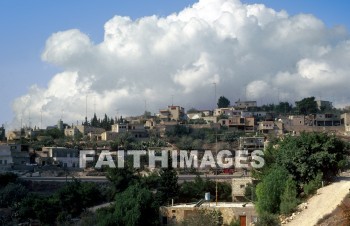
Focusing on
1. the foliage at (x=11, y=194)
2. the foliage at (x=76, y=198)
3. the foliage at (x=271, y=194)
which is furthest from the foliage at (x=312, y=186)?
the foliage at (x=11, y=194)

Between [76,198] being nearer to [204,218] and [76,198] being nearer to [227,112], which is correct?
[204,218]

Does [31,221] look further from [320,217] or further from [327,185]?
[320,217]

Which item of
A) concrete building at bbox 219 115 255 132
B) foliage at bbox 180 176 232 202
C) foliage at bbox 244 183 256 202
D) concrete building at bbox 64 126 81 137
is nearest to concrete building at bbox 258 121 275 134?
concrete building at bbox 219 115 255 132

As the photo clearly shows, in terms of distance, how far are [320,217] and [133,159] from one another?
35755 millimetres

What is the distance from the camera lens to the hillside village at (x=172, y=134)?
201 ft

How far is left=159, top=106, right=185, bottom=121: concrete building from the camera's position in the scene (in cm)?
9620

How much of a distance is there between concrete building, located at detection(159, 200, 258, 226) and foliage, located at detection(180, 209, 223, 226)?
17cm

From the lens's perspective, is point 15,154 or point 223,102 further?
point 223,102

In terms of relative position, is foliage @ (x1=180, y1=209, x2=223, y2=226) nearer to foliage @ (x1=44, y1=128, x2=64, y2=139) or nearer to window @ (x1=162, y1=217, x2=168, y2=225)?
window @ (x1=162, y1=217, x2=168, y2=225)

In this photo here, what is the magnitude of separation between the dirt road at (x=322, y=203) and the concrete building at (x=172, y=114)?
70.9m

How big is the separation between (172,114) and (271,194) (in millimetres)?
74069

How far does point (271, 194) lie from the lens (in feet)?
80.0

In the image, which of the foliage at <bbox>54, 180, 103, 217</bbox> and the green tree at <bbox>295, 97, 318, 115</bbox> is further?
the green tree at <bbox>295, 97, 318, 115</bbox>

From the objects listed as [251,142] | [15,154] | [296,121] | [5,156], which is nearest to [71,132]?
[15,154]
